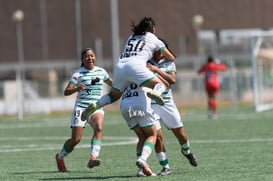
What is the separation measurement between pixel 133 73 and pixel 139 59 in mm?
213

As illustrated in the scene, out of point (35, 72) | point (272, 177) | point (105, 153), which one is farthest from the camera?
point (35, 72)

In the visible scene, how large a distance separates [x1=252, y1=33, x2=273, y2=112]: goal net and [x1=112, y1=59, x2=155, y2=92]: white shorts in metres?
24.9

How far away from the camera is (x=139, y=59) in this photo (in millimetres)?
13305

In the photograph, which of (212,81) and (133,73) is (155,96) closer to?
(133,73)

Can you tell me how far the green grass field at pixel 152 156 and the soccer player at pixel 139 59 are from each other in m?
1.29

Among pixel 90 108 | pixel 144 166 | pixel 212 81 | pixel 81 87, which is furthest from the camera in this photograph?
pixel 212 81

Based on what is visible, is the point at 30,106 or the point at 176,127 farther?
the point at 30,106

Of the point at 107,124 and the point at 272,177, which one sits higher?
the point at 272,177

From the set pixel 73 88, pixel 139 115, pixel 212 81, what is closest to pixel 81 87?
pixel 73 88

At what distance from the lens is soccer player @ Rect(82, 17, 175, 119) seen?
13.2 meters

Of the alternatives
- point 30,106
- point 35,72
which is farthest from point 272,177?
point 35,72

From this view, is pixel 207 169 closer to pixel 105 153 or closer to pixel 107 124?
pixel 105 153

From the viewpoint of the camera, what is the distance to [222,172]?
45.3ft

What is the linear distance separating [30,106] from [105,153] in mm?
26731
